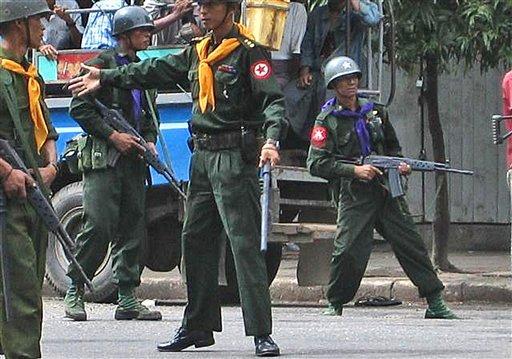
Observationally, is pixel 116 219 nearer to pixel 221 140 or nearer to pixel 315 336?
pixel 315 336

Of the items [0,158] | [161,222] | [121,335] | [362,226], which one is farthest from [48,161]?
[161,222]

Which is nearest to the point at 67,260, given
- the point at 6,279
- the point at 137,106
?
the point at 137,106

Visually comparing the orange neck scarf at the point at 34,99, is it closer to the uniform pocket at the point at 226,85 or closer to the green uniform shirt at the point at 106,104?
the uniform pocket at the point at 226,85

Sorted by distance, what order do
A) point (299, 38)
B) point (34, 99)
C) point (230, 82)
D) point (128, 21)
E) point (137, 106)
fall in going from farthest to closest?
point (299, 38)
point (137, 106)
point (128, 21)
point (230, 82)
point (34, 99)

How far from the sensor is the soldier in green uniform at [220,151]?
9.66m

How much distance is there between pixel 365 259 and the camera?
42.8 feet

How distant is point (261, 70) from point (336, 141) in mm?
3371

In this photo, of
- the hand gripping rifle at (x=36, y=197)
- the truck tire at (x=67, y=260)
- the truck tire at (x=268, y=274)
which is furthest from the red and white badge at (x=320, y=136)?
the hand gripping rifle at (x=36, y=197)

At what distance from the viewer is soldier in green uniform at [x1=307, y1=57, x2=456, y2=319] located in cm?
1286

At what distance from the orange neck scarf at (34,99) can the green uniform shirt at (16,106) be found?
19mm

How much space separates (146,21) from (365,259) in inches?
92.4

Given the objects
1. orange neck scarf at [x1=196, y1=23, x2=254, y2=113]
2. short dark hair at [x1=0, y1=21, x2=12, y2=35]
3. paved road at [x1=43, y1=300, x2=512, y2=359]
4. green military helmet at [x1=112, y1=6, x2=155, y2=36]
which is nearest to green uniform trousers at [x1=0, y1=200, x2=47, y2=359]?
short dark hair at [x1=0, y1=21, x2=12, y2=35]

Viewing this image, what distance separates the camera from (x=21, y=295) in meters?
8.39

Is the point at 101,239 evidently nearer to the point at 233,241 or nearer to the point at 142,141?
the point at 142,141
